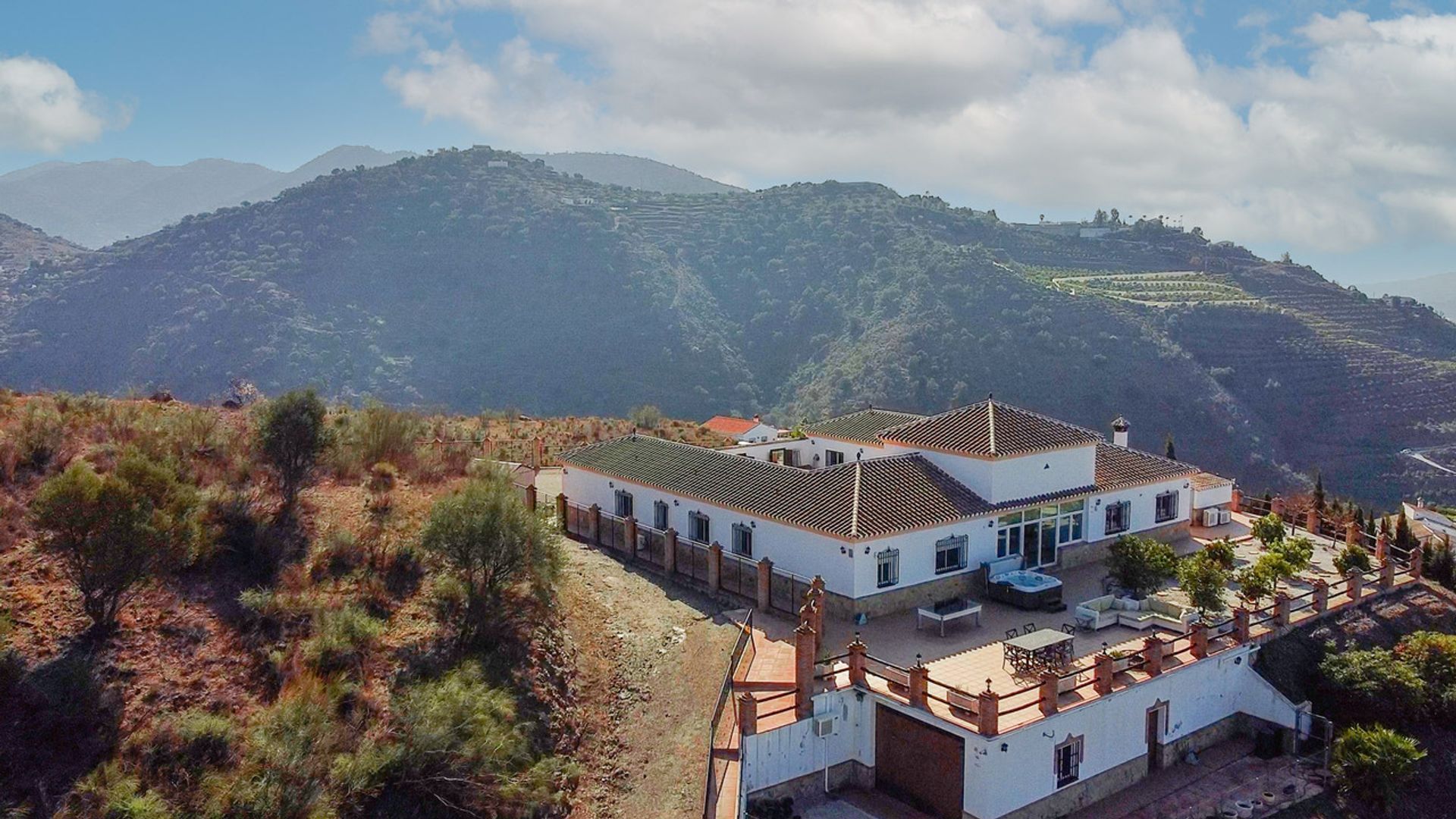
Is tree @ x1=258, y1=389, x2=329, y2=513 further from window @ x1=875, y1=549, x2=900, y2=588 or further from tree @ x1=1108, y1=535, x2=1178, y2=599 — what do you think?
tree @ x1=1108, y1=535, x2=1178, y2=599

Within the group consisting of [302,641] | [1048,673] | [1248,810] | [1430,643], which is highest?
[302,641]

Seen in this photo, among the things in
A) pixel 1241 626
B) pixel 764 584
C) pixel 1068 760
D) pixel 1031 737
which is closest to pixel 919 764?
pixel 1031 737

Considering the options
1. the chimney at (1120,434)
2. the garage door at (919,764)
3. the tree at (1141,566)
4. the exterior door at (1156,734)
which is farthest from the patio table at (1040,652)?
the chimney at (1120,434)

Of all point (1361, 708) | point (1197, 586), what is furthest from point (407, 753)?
point (1361, 708)

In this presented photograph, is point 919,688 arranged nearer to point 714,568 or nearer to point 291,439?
point 714,568

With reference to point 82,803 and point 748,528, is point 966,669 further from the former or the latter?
point 82,803

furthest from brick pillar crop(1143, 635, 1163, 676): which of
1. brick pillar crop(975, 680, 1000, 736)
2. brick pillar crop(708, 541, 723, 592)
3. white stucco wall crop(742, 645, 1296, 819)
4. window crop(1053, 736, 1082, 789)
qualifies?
brick pillar crop(708, 541, 723, 592)

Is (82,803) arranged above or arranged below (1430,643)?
above
